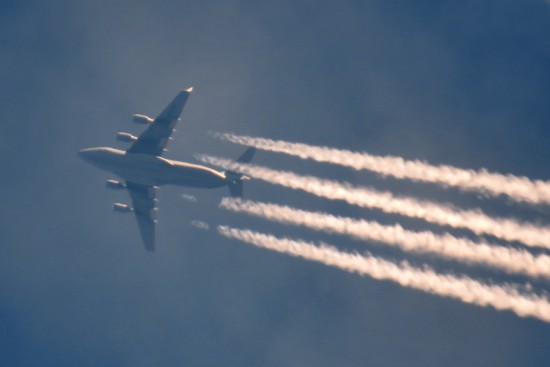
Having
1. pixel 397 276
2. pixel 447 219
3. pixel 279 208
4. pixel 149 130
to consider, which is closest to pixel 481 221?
pixel 447 219

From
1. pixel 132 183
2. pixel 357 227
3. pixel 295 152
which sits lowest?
pixel 132 183

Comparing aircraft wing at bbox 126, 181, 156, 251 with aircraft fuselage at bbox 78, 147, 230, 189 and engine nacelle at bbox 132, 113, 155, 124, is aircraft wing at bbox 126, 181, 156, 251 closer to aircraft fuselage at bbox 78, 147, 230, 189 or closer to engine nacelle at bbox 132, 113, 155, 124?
aircraft fuselage at bbox 78, 147, 230, 189

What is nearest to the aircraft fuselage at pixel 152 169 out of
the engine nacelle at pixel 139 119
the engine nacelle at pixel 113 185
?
the engine nacelle at pixel 113 185

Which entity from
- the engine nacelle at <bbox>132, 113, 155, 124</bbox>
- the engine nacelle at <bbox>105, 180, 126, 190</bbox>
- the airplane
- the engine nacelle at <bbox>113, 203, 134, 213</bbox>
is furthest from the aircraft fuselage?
the engine nacelle at <bbox>113, 203, 134, 213</bbox>

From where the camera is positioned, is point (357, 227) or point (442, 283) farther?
point (357, 227)

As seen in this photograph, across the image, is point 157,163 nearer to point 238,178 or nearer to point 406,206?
point 238,178

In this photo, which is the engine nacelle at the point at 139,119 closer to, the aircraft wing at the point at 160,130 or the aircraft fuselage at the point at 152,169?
the aircraft wing at the point at 160,130

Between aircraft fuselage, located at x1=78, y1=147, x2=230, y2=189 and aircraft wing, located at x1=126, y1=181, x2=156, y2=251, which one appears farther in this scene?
aircraft wing, located at x1=126, y1=181, x2=156, y2=251

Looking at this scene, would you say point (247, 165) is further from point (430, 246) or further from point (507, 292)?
point (507, 292)
